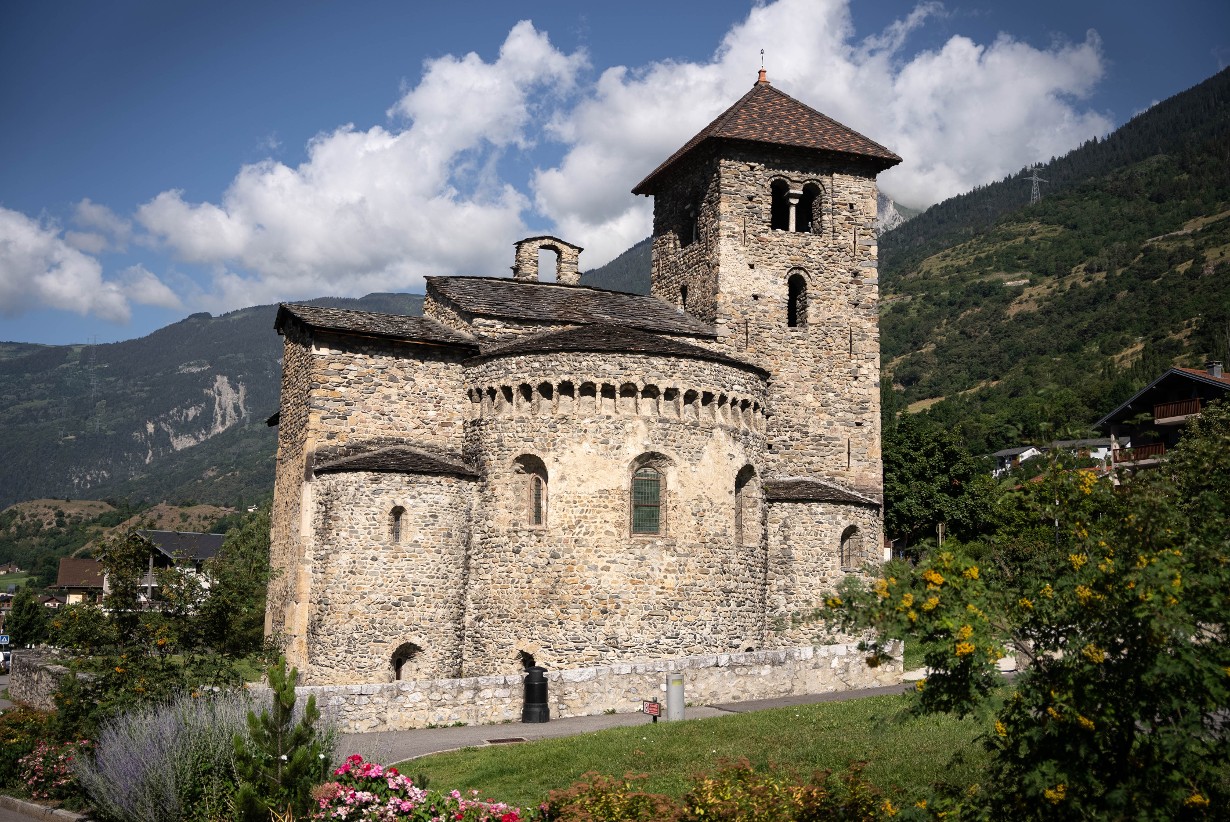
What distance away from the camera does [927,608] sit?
755 cm

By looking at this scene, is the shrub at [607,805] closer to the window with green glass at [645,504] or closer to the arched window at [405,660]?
the window with green glass at [645,504]

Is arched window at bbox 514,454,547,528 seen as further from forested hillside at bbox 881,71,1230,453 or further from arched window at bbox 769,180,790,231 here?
forested hillside at bbox 881,71,1230,453

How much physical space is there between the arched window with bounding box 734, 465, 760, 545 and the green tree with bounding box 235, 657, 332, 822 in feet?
52.1

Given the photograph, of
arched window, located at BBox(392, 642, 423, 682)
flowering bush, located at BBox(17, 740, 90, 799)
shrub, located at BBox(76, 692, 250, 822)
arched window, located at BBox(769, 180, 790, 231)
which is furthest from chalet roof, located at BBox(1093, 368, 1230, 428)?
flowering bush, located at BBox(17, 740, 90, 799)

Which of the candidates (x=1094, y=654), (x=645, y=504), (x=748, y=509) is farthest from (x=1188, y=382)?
(x=1094, y=654)

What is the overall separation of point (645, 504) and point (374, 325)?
8.15 m

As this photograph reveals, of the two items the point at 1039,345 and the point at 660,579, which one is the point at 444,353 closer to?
the point at 660,579

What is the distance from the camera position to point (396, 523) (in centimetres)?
2403

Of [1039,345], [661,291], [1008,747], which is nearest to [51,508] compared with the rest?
[1039,345]

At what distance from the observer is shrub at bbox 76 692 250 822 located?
1288 centimetres

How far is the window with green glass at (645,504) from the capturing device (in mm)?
23984

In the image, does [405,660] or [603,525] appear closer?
[603,525]

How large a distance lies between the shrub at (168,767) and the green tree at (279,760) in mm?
1690

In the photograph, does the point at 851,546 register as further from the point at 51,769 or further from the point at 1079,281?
the point at 1079,281
